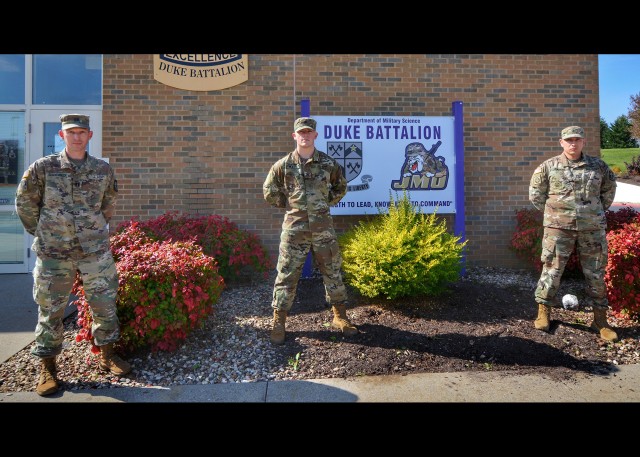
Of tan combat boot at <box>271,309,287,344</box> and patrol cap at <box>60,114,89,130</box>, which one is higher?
patrol cap at <box>60,114,89,130</box>

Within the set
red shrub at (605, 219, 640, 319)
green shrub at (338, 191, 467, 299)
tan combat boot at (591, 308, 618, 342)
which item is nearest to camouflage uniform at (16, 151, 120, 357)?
green shrub at (338, 191, 467, 299)

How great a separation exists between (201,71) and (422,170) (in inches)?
135

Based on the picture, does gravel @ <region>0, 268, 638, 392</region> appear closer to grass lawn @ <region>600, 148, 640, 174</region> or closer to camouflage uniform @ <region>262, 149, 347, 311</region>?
camouflage uniform @ <region>262, 149, 347, 311</region>

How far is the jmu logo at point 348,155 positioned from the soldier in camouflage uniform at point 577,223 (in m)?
2.48

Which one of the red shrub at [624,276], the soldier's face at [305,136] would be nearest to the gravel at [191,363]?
the soldier's face at [305,136]

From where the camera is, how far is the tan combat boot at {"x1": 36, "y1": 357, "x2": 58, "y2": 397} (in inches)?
135

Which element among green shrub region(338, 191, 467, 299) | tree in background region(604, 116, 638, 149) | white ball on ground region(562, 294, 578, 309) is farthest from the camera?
tree in background region(604, 116, 638, 149)

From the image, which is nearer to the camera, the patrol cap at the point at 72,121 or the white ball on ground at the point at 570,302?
the patrol cap at the point at 72,121

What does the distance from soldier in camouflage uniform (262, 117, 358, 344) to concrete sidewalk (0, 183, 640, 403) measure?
2.66 ft

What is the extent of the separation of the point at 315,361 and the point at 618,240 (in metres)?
3.37

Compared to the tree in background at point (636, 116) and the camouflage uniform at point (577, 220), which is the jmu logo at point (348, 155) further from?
the tree in background at point (636, 116)

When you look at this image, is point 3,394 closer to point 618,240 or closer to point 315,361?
point 315,361

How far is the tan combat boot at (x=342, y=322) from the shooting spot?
171 inches

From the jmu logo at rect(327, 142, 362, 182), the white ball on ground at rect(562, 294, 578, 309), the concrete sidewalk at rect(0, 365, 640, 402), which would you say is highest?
the jmu logo at rect(327, 142, 362, 182)
